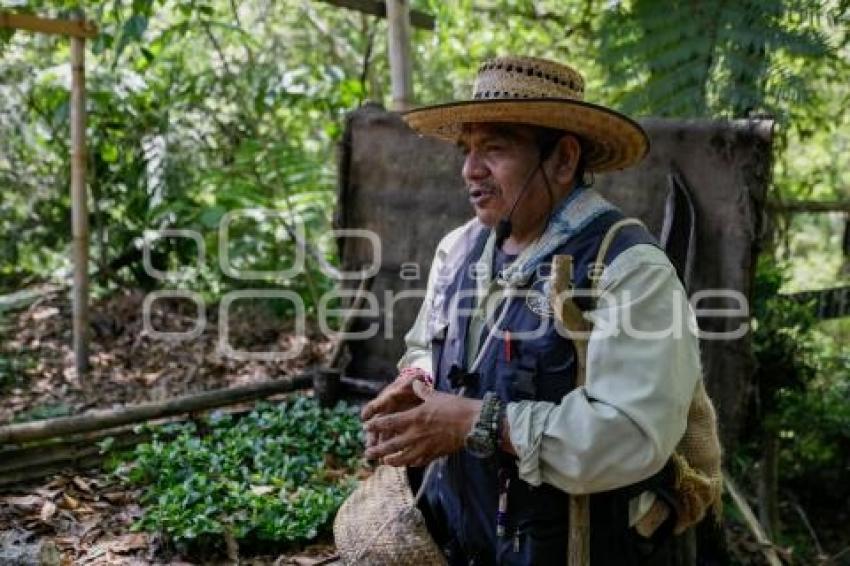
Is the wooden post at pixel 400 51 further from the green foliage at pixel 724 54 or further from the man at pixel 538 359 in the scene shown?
the man at pixel 538 359

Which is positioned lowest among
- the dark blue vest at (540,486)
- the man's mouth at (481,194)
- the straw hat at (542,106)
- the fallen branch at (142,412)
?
the fallen branch at (142,412)

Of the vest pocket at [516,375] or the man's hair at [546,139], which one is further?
the man's hair at [546,139]

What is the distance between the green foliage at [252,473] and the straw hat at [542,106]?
1885mm

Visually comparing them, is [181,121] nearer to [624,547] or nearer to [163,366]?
[163,366]

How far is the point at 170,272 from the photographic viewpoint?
7.34 meters

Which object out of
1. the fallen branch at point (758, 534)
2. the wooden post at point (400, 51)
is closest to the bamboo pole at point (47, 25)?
the wooden post at point (400, 51)

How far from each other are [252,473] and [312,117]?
15.5ft

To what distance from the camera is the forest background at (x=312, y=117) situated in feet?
15.7

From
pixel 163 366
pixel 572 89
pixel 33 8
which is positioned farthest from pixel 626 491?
pixel 33 8

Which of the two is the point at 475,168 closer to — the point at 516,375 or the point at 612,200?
the point at 516,375

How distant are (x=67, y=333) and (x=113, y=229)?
127cm

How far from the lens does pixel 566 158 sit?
2496 mm

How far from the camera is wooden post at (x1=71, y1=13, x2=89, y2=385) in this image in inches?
205

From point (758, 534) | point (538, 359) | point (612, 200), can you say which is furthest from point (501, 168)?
point (758, 534)
